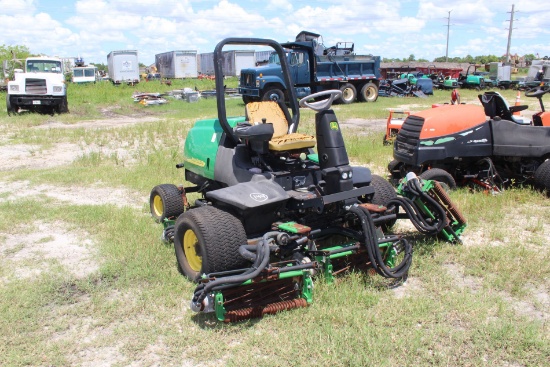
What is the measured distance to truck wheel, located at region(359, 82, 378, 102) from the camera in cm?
2114

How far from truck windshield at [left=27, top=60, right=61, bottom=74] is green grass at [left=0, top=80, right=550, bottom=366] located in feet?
40.9

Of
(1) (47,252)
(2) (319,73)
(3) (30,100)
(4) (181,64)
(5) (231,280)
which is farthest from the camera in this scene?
(4) (181,64)

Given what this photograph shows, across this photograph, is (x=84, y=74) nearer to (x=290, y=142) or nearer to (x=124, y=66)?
(x=124, y=66)

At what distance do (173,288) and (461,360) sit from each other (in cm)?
209

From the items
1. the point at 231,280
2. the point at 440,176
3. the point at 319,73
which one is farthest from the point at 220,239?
the point at 319,73

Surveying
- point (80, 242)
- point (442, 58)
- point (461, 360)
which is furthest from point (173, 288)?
point (442, 58)

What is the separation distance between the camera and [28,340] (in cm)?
318

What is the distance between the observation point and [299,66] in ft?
61.2

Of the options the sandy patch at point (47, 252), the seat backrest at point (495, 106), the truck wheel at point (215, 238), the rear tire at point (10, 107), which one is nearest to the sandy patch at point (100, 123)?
the rear tire at point (10, 107)

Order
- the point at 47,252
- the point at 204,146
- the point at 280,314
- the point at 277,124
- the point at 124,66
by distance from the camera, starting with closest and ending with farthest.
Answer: the point at 280,314, the point at 277,124, the point at 47,252, the point at 204,146, the point at 124,66

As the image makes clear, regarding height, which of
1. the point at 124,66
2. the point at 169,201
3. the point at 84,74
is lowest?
the point at 169,201

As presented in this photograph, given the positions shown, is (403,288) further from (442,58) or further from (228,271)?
(442,58)

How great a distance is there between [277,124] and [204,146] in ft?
2.61

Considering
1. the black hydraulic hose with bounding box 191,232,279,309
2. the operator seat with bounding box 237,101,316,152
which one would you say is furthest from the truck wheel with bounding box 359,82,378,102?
the black hydraulic hose with bounding box 191,232,279,309
